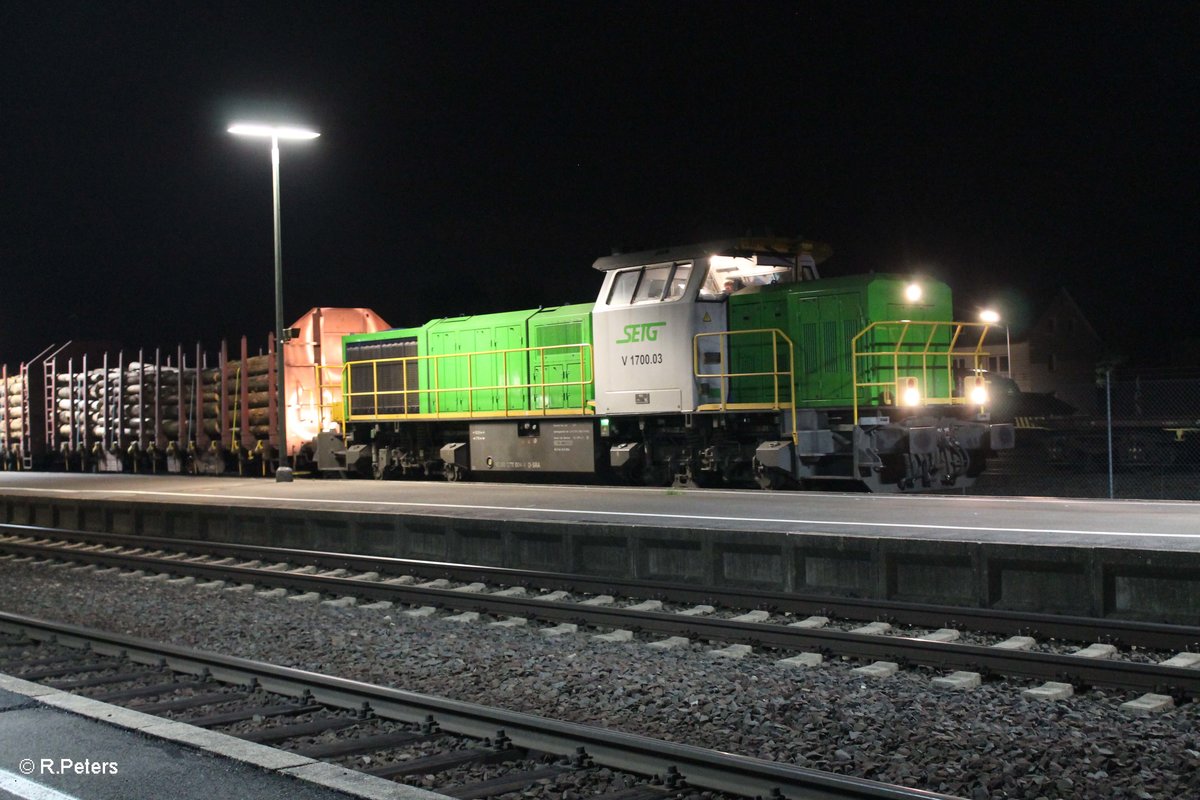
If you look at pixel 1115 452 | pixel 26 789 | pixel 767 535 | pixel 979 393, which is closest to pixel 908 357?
pixel 979 393

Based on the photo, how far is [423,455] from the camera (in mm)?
22500

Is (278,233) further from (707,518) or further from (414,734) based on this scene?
(414,734)

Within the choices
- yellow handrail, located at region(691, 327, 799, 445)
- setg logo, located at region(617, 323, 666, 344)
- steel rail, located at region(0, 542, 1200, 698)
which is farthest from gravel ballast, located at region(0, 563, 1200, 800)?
setg logo, located at region(617, 323, 666, 344)

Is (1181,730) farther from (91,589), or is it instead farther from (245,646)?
(91,589)

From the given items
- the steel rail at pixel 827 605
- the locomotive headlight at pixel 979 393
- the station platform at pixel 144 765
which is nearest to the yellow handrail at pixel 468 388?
the locomotive headlight at pixel 979 393

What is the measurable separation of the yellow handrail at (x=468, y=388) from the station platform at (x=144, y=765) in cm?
1309

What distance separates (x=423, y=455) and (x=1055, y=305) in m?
40.5

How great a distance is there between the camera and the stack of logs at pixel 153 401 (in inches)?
1024

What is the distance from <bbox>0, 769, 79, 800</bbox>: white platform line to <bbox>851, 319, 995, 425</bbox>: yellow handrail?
1229 cm

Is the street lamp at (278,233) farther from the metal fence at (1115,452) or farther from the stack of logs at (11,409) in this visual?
the stack of logs at (11,409)

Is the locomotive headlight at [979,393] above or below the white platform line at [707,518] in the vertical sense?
above

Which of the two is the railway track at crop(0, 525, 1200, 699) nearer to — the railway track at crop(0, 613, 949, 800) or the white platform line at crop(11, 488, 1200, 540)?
the white platform line at crop(11, 488, 1200, 540)

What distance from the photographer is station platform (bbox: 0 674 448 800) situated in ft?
16.2

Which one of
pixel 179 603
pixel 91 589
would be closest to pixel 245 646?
pixel 179 603
